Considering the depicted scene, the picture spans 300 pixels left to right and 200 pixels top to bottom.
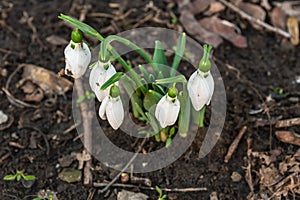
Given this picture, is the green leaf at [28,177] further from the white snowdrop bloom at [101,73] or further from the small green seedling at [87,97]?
the white snowdrop bloom at [101,73]

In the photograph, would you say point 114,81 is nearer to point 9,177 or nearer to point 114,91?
point 114,91

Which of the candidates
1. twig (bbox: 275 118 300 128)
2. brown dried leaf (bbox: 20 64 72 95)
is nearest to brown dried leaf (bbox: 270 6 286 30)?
twig (bbox: 275 118 300 128)

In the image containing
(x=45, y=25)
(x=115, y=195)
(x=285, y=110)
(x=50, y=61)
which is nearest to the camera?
(x=115, y=195)

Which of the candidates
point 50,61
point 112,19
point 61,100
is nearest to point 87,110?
point 61,100

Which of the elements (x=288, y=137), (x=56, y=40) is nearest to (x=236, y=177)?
(x=288, y=137)

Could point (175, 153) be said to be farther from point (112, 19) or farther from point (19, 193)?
point (112, 19)

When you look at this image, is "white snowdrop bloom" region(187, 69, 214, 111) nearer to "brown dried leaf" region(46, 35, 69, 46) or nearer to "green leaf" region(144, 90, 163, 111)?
"green leaf" region(144, 90, 163, 111)

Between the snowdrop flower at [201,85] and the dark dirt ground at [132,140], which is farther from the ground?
the snowdrop flower at [201,85]

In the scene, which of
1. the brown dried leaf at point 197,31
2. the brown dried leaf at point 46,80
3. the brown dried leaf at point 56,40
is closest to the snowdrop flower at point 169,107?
the brown dried leaf at point 46,80
